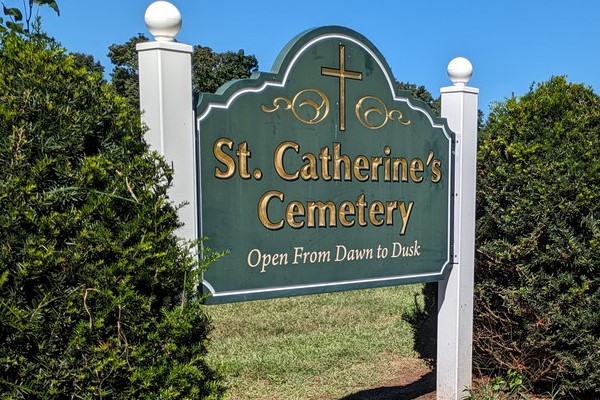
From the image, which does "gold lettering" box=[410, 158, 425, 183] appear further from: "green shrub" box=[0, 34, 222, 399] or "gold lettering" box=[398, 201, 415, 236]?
"green shrub" box=[0, 34, 222, 399]

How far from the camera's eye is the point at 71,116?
244 centimetres

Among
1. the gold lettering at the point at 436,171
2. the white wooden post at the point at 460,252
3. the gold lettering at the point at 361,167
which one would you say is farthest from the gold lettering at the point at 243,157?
the white wooden post at the point at 460,252

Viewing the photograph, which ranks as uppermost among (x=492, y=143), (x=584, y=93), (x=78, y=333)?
(x=584, y=93)

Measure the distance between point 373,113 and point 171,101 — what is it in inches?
54.1

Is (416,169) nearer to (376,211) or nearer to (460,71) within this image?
(376,211)

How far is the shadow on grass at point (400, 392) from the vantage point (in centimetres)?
538

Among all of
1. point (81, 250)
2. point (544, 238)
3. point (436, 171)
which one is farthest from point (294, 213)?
point (544, 238)

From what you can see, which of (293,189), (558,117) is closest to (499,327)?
(558,117)

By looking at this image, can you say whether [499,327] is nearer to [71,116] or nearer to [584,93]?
[584,93]

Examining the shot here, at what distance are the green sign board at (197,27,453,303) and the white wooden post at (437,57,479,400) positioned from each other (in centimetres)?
12

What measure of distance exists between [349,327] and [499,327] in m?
3.47

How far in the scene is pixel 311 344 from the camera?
7.43m

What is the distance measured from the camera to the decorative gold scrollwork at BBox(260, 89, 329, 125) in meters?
3.52

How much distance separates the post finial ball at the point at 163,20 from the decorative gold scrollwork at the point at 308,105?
2.16 feet
